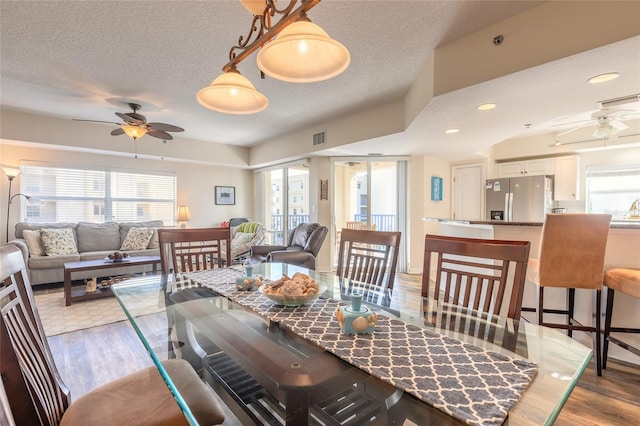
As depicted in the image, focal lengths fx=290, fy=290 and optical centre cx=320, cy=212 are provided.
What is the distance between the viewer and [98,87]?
346cm

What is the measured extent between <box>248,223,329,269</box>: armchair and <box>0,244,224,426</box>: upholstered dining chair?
2.70 metres

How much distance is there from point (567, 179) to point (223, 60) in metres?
5.88

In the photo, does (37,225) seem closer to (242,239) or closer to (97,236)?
(97,236)

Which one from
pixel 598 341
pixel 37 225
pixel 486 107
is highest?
pixel 486 107

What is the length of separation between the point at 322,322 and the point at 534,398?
0.72 meters

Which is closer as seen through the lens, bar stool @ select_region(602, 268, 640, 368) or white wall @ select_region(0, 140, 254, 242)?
bar stool @ select_region(602, 268, 640, 368)

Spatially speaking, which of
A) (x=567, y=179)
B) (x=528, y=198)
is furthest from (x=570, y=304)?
(x=567, y=179)

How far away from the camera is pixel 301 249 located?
424cm

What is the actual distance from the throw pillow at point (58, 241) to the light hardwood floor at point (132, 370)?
234cm

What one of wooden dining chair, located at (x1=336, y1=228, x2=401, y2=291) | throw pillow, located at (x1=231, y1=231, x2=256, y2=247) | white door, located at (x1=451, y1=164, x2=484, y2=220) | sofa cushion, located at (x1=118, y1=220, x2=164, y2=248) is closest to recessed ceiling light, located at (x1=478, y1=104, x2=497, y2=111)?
wooden dining chair, located at (x1=336, y1=228, x2=401, y2=291)

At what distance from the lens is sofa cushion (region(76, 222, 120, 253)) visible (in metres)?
4.82

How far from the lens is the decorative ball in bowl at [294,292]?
1.36 m

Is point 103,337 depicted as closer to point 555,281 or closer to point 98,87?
point 98,87

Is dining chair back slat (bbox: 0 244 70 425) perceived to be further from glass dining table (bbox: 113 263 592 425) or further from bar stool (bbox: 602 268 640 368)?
bar stool (bbox: 602 268 640 368)
